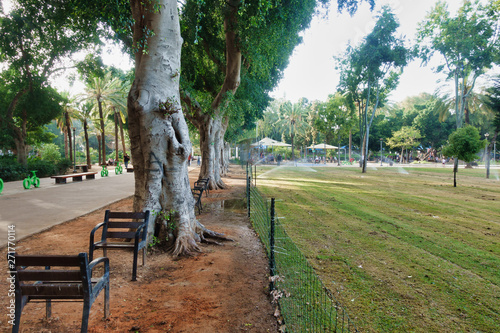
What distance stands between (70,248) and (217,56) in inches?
442

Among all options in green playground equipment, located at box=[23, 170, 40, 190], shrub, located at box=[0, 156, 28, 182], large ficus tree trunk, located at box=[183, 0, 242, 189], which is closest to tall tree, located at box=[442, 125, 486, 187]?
large ficus tree trunk, located at box=[183, 0, 242, 189]

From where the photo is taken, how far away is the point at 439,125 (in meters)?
54.8

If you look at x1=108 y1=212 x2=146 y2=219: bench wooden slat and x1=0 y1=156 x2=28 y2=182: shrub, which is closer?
x1=108 y1=212 x2=146 y2=219: bench wooden slat

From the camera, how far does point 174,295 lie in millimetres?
3814

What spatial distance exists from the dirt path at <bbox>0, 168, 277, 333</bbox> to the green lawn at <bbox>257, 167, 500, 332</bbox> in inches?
47.2

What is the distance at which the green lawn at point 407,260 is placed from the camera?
3.59m

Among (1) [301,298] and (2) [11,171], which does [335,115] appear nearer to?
(2) [11,171]

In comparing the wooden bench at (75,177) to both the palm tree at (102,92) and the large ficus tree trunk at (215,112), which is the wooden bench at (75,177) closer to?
the large ficus tree trunk at (215,112)

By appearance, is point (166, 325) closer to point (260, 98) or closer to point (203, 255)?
point (203, 255)

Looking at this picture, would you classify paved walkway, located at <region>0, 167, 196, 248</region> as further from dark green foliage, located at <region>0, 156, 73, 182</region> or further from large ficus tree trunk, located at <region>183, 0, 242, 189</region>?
dark green foliage, located at <region>0, 156, 73, 182</region>

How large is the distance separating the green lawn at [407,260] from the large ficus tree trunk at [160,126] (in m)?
2.77

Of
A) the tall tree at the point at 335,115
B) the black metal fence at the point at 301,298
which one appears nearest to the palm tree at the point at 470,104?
the tall tree at the point at 335,115

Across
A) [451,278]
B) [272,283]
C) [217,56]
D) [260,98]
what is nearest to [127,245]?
[272,283]

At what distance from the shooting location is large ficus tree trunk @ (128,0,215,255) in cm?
559
